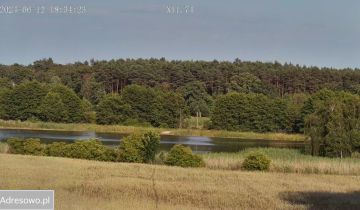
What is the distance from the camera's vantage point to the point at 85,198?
63.1 feet

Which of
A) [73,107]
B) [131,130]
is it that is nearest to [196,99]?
[73,107]

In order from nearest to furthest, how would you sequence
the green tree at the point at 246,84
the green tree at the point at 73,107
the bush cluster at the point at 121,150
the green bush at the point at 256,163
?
the green bush at the point at 256,163, the bush cluster at the point at 121,150, the green tree at the point at 73,107, the green tree at the point at 246,84

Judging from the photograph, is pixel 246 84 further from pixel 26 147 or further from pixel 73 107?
pixel 26 147

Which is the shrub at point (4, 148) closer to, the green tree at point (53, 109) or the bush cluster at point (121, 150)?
the bush cluster at point (121, 150)

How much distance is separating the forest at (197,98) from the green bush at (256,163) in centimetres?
2226

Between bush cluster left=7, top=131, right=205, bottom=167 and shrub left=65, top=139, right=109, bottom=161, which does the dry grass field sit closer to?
bush cluster left=7, top=131, right=205, bottom=167

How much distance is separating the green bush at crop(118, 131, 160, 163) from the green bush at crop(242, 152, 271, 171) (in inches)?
243

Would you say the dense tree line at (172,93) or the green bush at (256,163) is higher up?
the dense tree line at (172,93)

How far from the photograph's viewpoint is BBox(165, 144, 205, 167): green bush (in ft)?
117

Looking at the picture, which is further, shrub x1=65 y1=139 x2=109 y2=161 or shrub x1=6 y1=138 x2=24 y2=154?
shrub x1=6 y1=138 x2=24 y2=154

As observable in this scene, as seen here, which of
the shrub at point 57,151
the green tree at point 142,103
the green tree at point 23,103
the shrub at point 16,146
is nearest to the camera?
the shrub at point 57,151

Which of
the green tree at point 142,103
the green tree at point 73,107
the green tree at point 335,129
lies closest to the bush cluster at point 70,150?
the green tree at point 335,129

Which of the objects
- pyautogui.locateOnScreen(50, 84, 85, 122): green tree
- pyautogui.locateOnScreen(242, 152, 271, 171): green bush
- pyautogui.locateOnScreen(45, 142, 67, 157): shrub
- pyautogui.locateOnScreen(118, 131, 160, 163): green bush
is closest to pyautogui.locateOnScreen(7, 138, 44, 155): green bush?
pyautogui.locateOnScreen(45, 142, 67, 157): shrub

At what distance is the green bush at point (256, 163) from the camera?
35.3 m
